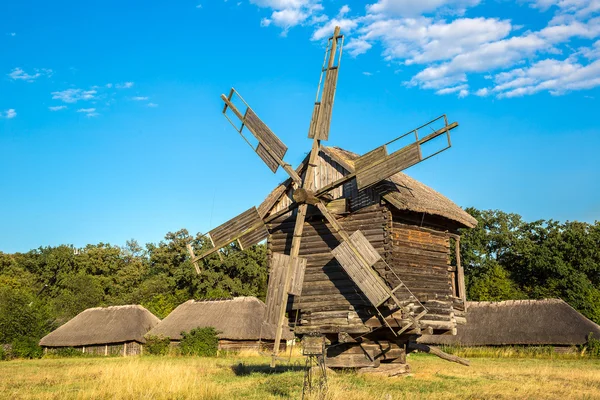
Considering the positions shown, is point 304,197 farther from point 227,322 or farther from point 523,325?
point 523,325

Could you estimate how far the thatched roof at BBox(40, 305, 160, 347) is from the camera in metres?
35.9

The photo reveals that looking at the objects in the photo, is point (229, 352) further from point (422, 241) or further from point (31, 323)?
point (422, 241)

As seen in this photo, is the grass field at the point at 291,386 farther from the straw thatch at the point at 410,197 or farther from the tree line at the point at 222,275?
the tree line at the point at 222,275

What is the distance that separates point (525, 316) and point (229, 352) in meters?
17.0

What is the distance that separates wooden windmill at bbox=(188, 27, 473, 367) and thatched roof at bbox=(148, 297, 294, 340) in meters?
17.4

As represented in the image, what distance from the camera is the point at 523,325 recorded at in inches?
1272

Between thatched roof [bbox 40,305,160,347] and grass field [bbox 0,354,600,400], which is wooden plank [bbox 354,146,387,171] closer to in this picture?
grass field [bbox 0,354,600,400]

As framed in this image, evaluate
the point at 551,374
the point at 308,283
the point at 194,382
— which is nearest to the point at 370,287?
the point at 308,283

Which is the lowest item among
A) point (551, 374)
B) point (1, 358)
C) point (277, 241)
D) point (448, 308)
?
point (1, 358)

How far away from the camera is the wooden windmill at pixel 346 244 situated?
14.1m

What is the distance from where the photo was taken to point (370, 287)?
13719mm

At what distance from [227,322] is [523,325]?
17.0 meters

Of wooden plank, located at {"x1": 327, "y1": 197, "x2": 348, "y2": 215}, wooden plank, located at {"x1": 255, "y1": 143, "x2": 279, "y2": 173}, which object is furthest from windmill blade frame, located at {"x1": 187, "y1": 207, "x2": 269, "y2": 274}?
wooden plank, located at {"x1": 327, "y1": 197, "x2": 348, "y2": 215}

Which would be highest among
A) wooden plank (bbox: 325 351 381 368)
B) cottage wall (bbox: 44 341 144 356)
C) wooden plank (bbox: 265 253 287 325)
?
wooden plank (bbox: 265 253 287 325)
